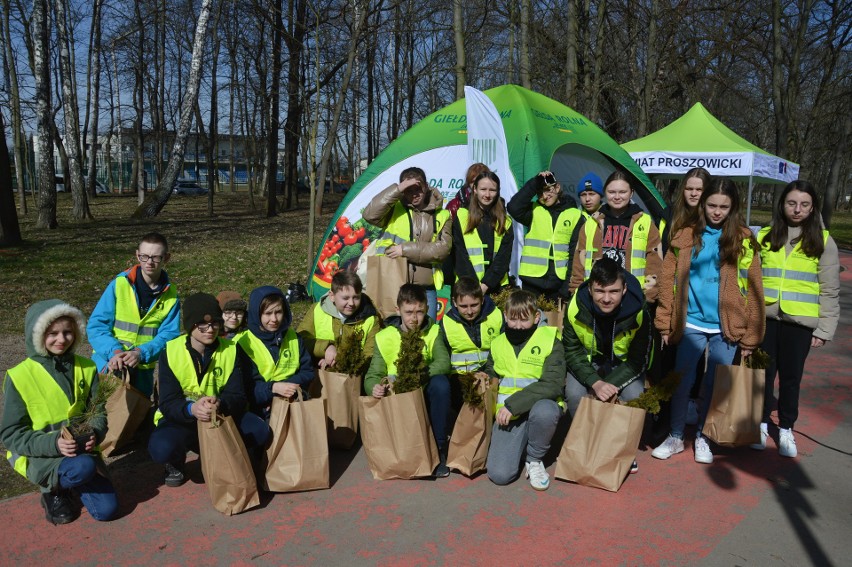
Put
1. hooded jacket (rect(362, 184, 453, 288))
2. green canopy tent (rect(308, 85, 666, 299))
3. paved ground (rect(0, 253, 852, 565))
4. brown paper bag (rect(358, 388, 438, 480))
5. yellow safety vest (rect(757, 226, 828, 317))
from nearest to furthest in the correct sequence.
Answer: paved ground (rect(0, 253, 852, 565))
brown paper bag (rect(358, 388, 438, 480))
yellow safety vest (rect(757, 226, 828, 317))
hooded jacket (rect(362, 184, 453, 288))
green canopy tent (rect(308, 85, 666, 299))

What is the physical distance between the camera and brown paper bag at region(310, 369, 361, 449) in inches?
167

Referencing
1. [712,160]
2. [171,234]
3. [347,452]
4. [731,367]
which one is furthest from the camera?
[171,234]

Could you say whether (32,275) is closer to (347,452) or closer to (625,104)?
(347,452)

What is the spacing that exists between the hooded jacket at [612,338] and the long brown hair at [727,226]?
22.6 inches

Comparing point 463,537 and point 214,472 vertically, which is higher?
point 214,472

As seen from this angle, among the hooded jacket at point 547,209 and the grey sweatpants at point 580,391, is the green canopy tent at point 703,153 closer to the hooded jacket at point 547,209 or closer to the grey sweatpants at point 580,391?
the hooded jacket at point 547,209

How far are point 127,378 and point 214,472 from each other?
3.89ft

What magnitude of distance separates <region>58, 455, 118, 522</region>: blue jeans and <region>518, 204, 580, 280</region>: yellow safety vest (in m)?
3.30

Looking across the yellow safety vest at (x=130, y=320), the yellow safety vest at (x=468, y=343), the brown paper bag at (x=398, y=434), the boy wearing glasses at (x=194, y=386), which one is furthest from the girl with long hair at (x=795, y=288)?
the yellow safety vest at (x=130, y=320)

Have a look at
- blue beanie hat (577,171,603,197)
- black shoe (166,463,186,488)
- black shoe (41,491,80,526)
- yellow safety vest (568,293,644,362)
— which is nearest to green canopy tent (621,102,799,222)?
blue beanie hat (577,171,603,197)

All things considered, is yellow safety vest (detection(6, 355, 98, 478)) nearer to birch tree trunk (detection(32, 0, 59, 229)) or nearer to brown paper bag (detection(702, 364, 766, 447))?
brown paper bag (detection(702, 364, 766, 447))

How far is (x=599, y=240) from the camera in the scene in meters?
4.80

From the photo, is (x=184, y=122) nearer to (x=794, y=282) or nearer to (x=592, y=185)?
(x=592, y=185)

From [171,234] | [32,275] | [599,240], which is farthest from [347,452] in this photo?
[171,234]
